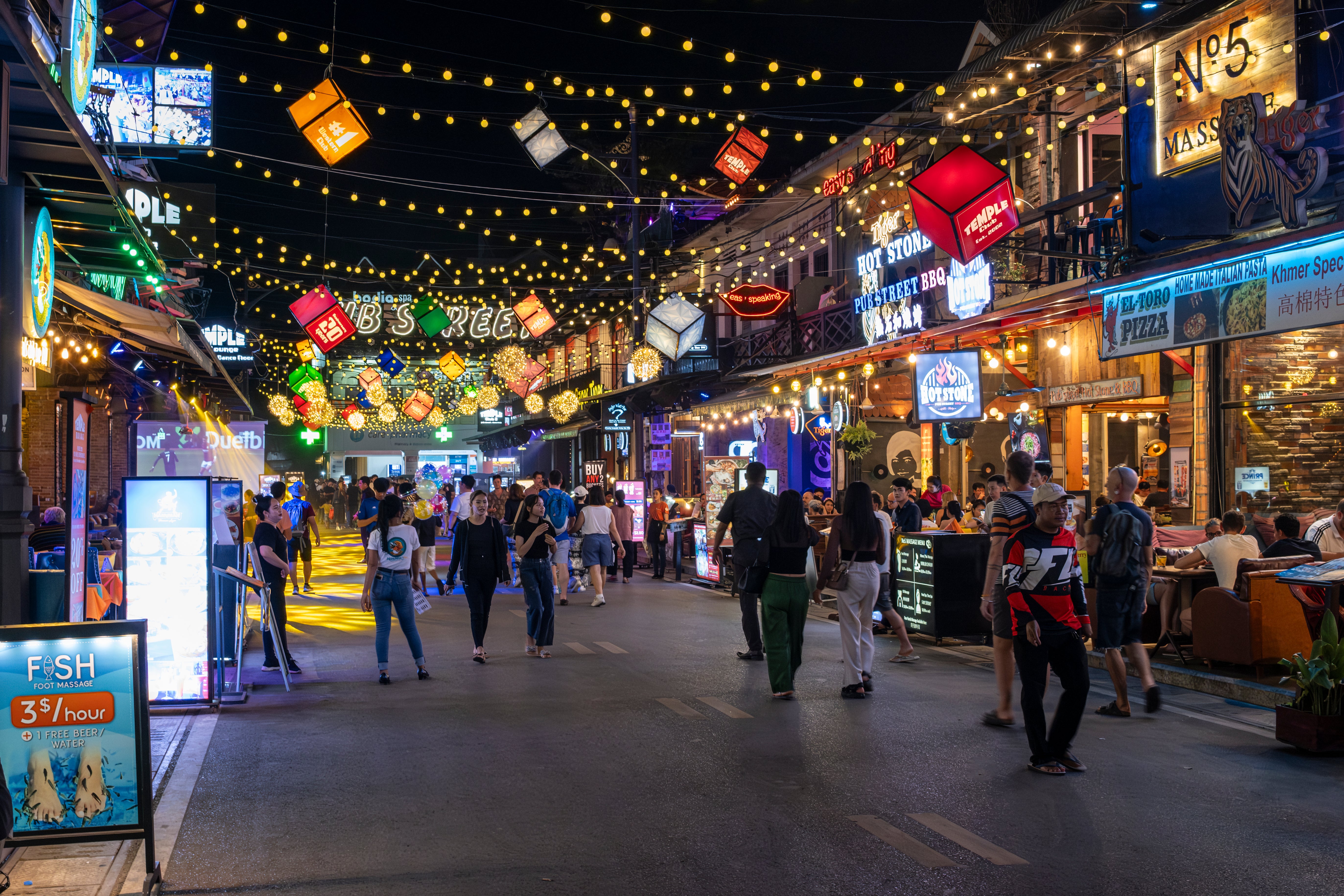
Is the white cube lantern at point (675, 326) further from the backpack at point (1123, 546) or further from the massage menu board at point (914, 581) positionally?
the backpack at point (1123, 546)

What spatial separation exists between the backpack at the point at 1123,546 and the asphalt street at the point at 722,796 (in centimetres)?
115

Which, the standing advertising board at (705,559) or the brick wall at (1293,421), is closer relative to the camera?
the brick wall at (1293,421)

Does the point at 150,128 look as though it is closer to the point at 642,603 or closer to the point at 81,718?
the point at 642,603

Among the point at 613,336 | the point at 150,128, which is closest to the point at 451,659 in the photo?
the point at 150,128

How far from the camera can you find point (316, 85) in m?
13.6

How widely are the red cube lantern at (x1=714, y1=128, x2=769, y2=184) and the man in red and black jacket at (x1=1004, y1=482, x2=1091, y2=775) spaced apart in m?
13.3

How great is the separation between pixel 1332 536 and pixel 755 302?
561 inches

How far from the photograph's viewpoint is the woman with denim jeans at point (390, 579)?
35.6 feet

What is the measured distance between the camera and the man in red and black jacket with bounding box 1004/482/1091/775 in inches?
281

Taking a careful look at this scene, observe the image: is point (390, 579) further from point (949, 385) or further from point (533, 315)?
point (533, 315)

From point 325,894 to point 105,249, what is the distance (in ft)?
26.4

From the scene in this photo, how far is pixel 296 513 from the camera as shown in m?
22.5

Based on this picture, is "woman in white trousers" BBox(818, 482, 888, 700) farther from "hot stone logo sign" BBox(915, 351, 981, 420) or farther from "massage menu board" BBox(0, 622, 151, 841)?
"hot stone logo sign" BBox(915, 351, 981, 420)

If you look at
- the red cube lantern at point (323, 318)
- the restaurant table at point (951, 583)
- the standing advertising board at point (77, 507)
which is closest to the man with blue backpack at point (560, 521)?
the restaurant table at point (951, 583)
